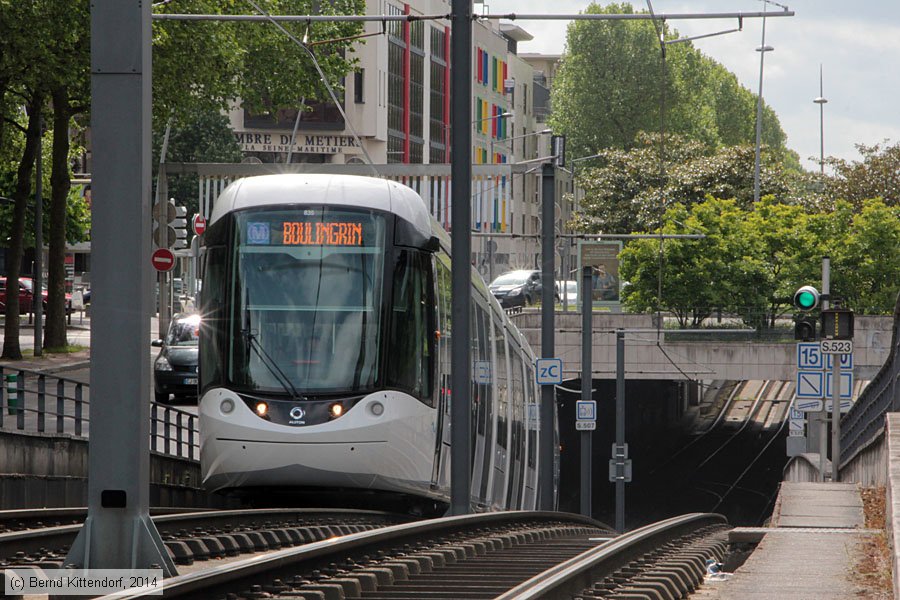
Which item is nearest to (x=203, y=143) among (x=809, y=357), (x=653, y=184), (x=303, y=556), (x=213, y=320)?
(x=653, y=184)

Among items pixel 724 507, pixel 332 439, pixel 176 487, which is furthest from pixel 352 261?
pixel 724 507

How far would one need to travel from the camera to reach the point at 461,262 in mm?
16984

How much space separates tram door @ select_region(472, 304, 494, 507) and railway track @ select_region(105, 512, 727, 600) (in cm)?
477

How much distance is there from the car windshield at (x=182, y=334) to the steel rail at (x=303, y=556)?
64.9 ft

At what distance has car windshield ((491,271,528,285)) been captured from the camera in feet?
201

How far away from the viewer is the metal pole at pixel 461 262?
1694 centimetres

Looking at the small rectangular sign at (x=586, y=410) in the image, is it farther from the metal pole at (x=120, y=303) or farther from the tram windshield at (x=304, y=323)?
the metal pole at (x=120, y=303)

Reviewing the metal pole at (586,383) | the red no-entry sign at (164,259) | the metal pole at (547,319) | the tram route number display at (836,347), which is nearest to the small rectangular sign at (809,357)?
the tram route number display at (836,347)

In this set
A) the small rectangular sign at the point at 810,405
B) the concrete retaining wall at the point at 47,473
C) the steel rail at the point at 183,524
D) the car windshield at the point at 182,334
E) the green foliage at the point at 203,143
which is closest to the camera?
the steel rail at the point at 183,524

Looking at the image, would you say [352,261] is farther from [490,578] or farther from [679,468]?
[679,468]

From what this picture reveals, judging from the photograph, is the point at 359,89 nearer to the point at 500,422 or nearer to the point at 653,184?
the point at 653,184

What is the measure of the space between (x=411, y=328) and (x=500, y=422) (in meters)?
6.00

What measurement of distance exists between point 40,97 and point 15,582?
28361 millimetres

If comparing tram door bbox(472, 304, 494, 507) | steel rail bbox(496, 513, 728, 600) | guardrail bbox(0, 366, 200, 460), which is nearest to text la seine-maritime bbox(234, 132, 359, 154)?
guardrail bbox(0, 366, 200, 460)
